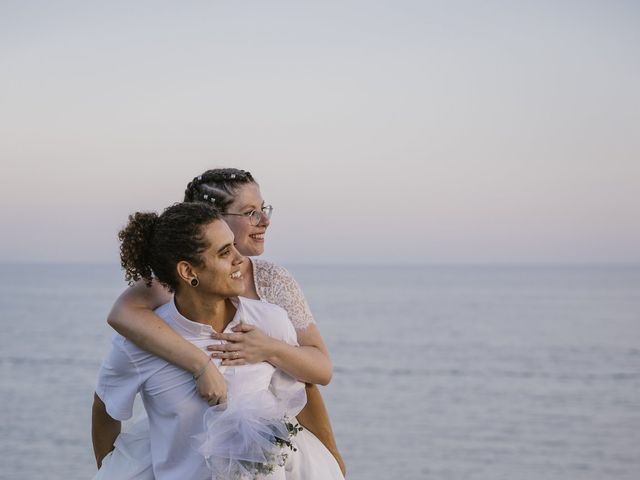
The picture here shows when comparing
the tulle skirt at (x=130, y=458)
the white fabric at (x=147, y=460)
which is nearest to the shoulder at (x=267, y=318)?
the white fabric at (x=147, y=460)

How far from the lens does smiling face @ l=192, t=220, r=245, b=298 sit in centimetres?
320

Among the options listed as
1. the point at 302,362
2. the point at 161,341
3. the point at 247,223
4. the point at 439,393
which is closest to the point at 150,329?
the point at 161,341

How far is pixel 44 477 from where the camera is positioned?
621 inches

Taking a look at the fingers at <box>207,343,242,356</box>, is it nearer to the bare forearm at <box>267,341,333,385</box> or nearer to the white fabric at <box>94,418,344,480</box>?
the bare forearm at <box>267,341,333,385</box>

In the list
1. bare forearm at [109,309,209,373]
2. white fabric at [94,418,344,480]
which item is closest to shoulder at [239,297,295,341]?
bare forearm at [109,309,209,373]

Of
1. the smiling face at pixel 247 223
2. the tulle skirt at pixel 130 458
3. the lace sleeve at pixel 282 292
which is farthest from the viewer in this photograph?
the smiling face at pixel 247 223

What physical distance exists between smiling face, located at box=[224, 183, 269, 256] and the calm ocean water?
41.7ft

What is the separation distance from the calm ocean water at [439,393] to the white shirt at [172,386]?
43.4 ft

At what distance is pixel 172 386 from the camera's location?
3285mm

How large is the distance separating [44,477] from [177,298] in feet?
44.3

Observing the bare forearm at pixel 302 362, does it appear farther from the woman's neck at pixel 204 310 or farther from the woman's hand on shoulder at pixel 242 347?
the woman's neck at pixel 204 310

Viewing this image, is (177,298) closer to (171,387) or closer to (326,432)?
(171,387)

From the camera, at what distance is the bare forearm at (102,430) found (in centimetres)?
368

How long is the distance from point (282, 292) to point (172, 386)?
0.75 metres
